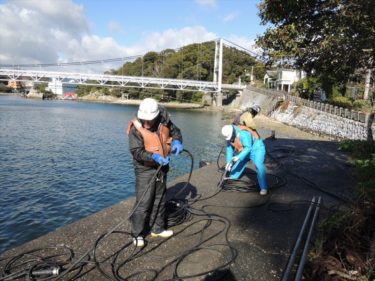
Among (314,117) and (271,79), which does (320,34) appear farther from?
(271,79)

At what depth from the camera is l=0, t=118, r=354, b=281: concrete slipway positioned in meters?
3.74

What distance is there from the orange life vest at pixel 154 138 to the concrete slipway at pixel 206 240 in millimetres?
1022

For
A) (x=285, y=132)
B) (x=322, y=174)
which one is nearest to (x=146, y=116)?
(x=322, y=174)

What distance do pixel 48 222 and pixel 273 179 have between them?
567 centimetres

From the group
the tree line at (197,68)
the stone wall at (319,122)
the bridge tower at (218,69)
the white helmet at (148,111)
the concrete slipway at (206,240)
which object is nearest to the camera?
the concrete slipway at (206,240)

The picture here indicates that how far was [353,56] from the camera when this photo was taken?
6.94 m

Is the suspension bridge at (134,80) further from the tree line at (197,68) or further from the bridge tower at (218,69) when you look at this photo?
the tree line at (197,68)

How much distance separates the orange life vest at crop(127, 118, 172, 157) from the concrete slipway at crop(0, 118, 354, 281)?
1022 mm

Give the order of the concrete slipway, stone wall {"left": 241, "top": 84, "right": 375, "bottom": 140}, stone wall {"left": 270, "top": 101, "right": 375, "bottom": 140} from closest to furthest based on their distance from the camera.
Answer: the concrete slipway → stone wall {"left": 270, "top": 101, "right": 375, "bottom": 140} → stone wall {"left": 241, "top": 84, "right": 375, "bottom": 140}

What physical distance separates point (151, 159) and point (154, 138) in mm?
263

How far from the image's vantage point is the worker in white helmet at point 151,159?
4102mm

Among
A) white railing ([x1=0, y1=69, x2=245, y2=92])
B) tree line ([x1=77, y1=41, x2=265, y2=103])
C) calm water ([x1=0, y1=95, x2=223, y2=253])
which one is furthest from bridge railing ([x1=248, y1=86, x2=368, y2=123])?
tree line ([x1=77, y1=41, x2=265, y2=103])

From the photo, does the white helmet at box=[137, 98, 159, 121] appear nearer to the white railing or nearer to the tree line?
the white railing

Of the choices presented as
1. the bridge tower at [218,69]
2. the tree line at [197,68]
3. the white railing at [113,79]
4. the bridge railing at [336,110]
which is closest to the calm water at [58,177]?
the bridge railing at [336,110]
